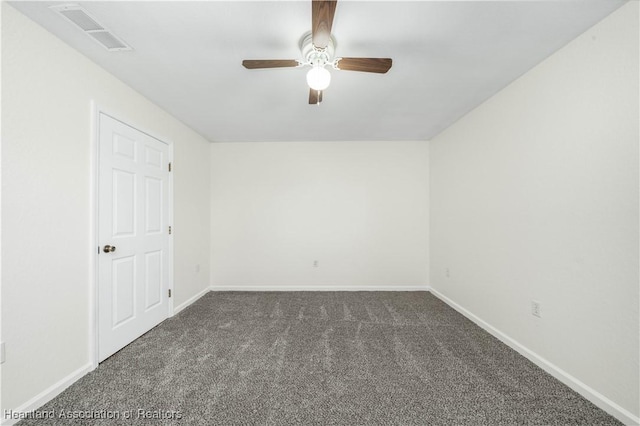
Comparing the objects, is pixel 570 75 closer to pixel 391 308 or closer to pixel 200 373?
pixel 391 308

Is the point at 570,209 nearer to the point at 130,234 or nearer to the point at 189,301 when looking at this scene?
the point at 130,234

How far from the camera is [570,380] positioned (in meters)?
1.71

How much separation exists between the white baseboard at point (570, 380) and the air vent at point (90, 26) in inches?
152

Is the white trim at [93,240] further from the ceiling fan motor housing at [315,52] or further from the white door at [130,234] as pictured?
the ceiling fan motor housing at [315,52]

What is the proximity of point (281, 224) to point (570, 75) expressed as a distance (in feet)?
11.5

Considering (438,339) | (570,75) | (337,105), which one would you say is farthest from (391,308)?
(570,75)

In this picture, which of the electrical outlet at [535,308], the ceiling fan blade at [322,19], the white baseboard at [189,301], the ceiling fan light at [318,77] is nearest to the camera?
the ceiling fan blade at [322,19]

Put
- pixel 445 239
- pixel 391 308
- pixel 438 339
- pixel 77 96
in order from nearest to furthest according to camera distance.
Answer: pixel 77 96 → pixel 438 339 → pixel 391 308 → pixel 445 239

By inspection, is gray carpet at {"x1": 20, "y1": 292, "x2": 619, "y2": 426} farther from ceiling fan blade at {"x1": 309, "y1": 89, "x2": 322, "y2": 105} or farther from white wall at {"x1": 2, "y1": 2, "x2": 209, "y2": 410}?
ceiling fan blade at {"x1": 309, "y1": 89, "x2": 322, "y2": 105}

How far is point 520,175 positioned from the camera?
2172 mm

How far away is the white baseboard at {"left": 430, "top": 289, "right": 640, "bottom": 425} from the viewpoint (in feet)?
4.66

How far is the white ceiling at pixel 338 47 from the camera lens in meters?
1.43

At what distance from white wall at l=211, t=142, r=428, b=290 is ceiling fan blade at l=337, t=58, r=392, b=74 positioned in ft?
7.69

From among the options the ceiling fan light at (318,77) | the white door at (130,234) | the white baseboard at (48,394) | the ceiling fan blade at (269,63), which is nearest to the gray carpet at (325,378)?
the white baseboard at (48,394)
